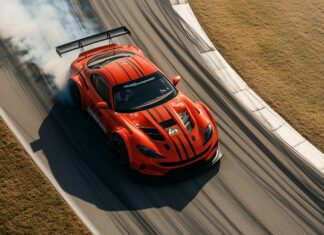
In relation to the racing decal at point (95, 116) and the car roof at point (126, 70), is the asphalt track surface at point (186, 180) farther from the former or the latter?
the car roof at point (126, 70)

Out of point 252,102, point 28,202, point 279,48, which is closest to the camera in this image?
point 28,202

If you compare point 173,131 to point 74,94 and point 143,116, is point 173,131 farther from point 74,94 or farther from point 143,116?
point 74,94

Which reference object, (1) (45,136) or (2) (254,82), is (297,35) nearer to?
(2) (254,82)

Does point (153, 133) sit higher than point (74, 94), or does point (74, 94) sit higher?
point (74, 94)

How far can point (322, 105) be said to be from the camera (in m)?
13.8

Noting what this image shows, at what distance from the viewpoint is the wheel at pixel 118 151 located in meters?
10.2

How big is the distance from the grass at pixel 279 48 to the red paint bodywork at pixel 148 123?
360 cm

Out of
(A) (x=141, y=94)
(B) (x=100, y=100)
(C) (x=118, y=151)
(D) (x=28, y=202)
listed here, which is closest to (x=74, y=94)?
(B) (x=100, y=100)

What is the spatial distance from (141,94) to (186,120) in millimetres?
1237

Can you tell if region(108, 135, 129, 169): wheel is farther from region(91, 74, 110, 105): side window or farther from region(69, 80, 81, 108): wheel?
region(69, 80, 81, 108): wheel

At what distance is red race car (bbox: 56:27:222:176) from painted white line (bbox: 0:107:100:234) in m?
1.41

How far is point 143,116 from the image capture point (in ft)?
34.5

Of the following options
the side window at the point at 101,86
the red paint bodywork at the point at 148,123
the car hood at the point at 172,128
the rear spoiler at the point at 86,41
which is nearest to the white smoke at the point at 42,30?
the rear spoiler at the point at 86,41

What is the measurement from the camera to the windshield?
10.8 meters
